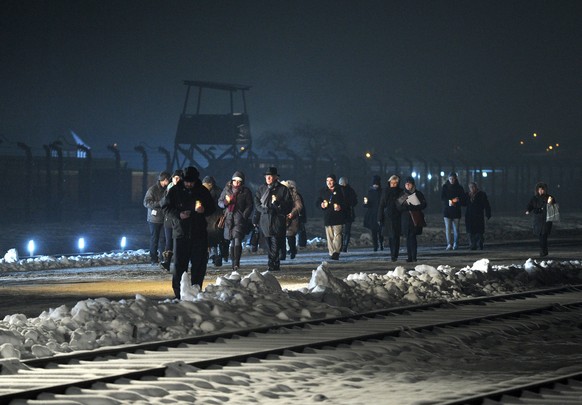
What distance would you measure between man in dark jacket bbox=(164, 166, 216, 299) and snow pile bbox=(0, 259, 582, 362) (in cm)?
61

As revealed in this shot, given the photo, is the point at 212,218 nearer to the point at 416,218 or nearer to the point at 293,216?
the point at 293,216

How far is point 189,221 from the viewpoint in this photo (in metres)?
16.6

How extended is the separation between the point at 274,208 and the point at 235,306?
8163 millimetres

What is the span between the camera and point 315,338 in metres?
12.6

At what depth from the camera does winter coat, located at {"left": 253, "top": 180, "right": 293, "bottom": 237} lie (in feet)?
74.6

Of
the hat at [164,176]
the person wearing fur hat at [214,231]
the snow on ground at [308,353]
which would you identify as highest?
the hat at [164,176]

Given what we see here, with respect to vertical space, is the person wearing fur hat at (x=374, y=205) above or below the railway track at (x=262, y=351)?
above

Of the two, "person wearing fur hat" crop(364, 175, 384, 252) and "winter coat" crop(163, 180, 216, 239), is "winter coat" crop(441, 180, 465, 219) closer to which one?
"person wearing fur hat" crop(364, 175, 384, 252)

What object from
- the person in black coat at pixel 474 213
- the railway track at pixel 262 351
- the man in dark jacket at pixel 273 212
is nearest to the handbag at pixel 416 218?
the man in dark jacket at pixel 273 212

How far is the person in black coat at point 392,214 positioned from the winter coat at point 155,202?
14.7 feet

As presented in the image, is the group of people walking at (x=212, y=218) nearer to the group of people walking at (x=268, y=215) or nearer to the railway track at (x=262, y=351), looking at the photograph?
the group of people walking at (x=268, y=215)

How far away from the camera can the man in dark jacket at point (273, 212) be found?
74.5 ft

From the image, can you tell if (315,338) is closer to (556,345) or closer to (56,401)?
(556,345)

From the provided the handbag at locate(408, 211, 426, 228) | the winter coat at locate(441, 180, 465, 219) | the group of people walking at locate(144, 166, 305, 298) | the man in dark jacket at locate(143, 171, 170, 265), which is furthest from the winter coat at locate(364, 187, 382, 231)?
the man in dark jacket at locate(143, 171, 170, 265)
